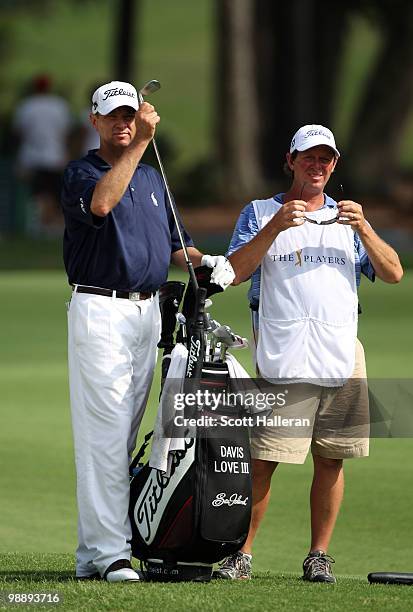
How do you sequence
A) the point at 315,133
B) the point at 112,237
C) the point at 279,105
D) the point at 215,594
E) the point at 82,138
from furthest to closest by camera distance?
the point at 279,105
the point at 82,138
the point at 315,133
the point at 112,237
the point at 215,594

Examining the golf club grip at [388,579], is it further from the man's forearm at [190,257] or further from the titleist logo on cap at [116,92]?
the titleist logo on cap at [116,92]

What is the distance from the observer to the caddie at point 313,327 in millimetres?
6965

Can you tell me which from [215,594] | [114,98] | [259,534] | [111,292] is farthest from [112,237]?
[259,534]

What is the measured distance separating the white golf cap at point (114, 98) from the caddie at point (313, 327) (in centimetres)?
73

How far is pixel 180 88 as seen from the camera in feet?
237

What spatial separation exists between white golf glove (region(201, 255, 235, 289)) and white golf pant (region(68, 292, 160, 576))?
0.99ft

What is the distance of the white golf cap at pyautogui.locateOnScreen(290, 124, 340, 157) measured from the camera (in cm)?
698

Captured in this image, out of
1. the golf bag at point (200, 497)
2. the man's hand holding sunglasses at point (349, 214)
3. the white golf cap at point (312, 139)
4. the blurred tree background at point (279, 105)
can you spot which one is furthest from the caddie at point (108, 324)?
the blurred tree background at point (279, 105)

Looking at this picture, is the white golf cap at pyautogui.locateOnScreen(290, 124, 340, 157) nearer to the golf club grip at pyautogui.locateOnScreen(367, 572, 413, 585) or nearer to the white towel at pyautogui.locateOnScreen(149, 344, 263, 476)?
the white towel at pyautogui.locateOnScreen(149, 344, 263, 476)

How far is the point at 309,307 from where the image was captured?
6.98 metres

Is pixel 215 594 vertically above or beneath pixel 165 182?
beneath

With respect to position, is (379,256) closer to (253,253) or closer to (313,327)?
(313,327)

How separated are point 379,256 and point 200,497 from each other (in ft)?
A: 4.12

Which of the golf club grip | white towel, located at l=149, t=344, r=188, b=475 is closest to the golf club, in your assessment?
white towel, located at l=149, t=344, r=188, b=475
